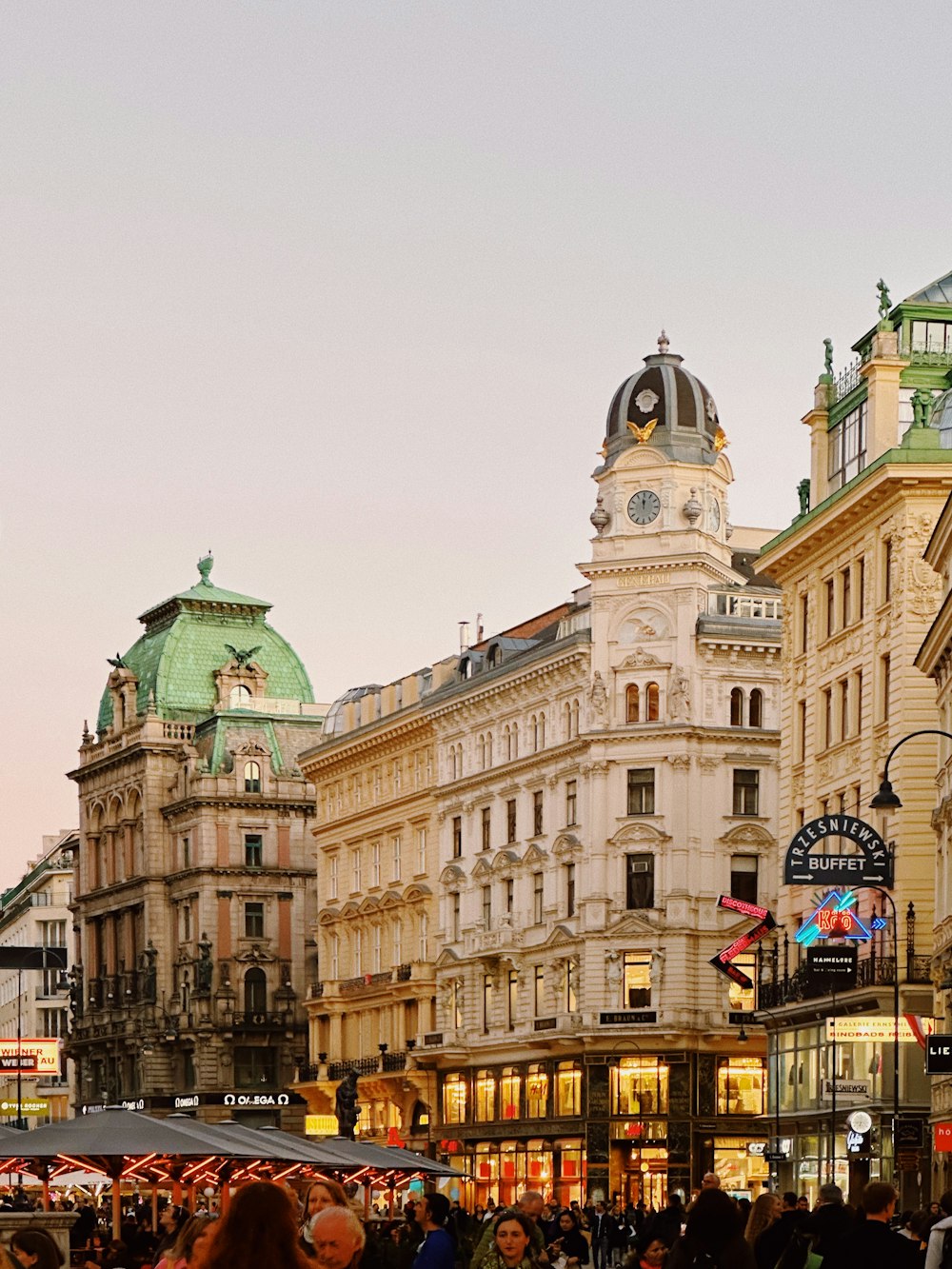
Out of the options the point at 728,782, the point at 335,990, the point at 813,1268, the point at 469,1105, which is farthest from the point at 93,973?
the point at 813,1268

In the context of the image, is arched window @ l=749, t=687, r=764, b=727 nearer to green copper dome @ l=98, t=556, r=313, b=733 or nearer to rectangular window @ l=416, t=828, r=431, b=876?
rectangular window @ l=416, t=828, r=431, b=876

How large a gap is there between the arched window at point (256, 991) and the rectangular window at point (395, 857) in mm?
22409

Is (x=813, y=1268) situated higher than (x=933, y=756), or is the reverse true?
(x=933, y=756)

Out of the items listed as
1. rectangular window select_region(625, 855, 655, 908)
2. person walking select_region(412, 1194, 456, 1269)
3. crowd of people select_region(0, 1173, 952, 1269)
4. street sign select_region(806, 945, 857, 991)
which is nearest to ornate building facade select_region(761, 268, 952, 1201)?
street sign select_region(806, 945, 857, 991)

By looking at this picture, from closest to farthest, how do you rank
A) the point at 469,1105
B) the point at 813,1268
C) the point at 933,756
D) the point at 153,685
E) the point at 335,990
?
→ the point at 813,1268 < the point at 933,756 < the point at 469,1105 < the point at 335,990 < the point at 153,685

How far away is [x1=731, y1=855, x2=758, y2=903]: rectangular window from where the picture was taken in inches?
3290

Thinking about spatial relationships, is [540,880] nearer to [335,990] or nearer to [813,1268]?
[335,990]

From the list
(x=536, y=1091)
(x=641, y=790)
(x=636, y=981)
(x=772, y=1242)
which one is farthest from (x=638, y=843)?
(x=772, y=1242)

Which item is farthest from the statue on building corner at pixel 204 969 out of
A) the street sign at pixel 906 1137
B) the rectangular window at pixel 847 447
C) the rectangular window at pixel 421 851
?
the street sign at pixel 906 1137

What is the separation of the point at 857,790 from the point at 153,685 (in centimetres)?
7088

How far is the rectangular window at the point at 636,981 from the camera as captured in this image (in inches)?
3243

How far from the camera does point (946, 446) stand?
6100cm

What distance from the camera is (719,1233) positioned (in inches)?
536

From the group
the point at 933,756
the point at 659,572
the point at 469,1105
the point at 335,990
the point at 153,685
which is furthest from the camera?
the point at 153,685
